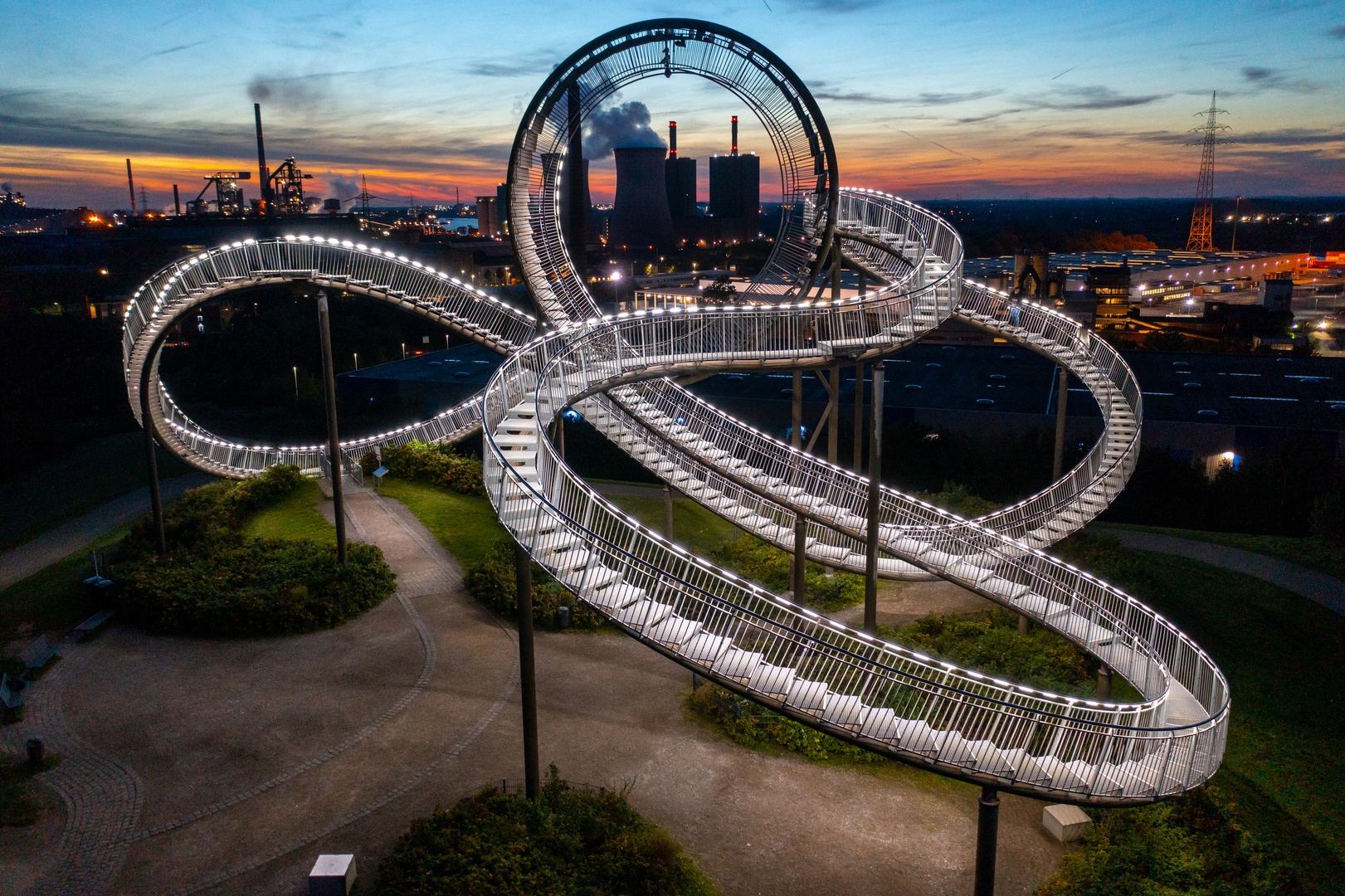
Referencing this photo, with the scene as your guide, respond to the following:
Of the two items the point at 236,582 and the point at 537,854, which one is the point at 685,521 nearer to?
the point at 236,582

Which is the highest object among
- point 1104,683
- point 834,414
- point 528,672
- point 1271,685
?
point 834,414

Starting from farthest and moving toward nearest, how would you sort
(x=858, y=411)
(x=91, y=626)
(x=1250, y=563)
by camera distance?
(x=1250, y=563)
(x=858, y=411)
(x=91, y=626)

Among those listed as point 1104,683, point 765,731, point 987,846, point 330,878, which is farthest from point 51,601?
point 1104,683

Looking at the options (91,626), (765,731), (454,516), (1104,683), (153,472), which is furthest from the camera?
(454,516)

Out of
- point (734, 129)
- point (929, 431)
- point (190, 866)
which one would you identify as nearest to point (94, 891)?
point (190, 866)

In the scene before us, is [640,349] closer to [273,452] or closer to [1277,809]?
[1277,809]

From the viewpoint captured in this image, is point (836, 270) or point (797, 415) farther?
point (797, 415)

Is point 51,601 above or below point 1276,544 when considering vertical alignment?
above
